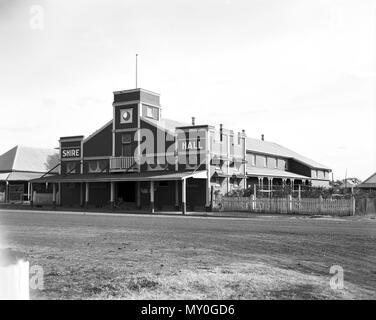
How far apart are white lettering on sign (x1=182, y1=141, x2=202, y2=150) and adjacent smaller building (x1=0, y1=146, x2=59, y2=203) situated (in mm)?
18049

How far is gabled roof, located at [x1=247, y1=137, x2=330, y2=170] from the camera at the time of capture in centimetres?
5416

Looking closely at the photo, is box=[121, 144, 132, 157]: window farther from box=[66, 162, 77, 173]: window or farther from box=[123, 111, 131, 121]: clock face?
box=[66, 162, 77, 173]: window

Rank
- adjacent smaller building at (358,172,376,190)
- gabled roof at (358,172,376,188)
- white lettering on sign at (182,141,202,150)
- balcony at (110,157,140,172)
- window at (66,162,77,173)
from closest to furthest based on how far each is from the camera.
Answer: white lettering on sign at (182,141,202,150)
balcony at (110,157,140,172)
window at (66,162,77,173)
adjacent smaller building at (358,172,376,190)
gabled roof at (358,172,376,188)

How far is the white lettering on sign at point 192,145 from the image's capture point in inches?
1540

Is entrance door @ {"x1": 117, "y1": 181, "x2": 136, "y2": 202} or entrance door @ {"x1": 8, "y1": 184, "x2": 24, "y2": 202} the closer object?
entrance door @ {"x1": 117, "y1": 181, "x2": 136, "y2": 202}

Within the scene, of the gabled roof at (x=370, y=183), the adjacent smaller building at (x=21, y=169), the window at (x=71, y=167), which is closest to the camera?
the window at (x=71, y=167)

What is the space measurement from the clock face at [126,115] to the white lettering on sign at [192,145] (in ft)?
19.5

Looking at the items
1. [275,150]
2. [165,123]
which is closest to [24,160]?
[165,123]

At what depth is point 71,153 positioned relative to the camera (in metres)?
47.3

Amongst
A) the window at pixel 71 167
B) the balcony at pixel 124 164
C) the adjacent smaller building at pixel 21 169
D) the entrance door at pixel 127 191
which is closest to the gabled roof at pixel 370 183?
the entrance door at pixel 127 191

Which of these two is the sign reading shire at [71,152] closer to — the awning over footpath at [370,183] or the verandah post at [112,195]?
the verandah post at [112,195]

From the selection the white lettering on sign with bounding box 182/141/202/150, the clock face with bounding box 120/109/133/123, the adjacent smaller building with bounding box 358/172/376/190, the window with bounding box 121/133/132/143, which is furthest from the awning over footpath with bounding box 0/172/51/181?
the adjacent smaller building with bounding box 358/172/376/190

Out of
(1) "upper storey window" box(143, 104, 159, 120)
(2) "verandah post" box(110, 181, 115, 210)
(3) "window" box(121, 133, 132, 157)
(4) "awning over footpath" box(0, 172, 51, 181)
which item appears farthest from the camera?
(4) "awning over footpath" box(0, 172, 51, 181)
